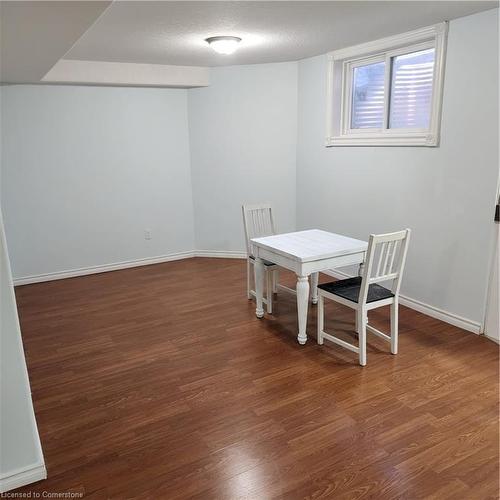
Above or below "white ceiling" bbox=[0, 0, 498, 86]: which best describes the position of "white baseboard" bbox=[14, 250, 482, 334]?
below

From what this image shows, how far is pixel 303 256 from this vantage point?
292cm

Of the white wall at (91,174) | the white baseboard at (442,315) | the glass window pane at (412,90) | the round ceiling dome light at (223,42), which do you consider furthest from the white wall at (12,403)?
the glass window pane at (412,90)

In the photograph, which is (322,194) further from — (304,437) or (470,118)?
(304,437)

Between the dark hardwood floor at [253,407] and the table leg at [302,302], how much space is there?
0.09 metres

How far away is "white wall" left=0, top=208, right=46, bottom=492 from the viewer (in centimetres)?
174

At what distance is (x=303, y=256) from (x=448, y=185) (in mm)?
1315

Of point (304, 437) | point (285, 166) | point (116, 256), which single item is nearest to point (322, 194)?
point (285, 166)

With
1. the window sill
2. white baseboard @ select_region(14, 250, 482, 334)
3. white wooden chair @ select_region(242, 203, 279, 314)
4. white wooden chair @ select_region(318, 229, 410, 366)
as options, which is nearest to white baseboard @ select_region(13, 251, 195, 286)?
white baseboard @ select_region(14, 250, 482, 334)

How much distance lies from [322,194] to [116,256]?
2.48 m

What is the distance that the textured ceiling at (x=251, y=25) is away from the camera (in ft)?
8.75

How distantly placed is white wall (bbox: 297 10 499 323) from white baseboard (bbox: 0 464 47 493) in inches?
116

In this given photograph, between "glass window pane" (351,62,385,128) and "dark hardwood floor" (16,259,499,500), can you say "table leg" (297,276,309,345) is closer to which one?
"dark hardwood floor" (16,259,499,500)

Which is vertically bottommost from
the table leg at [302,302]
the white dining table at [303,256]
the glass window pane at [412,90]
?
the table leg at [302,302]

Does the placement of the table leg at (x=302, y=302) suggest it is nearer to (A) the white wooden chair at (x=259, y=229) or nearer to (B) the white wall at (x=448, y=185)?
(A) the white wooden chair at (x=259, y=229)
